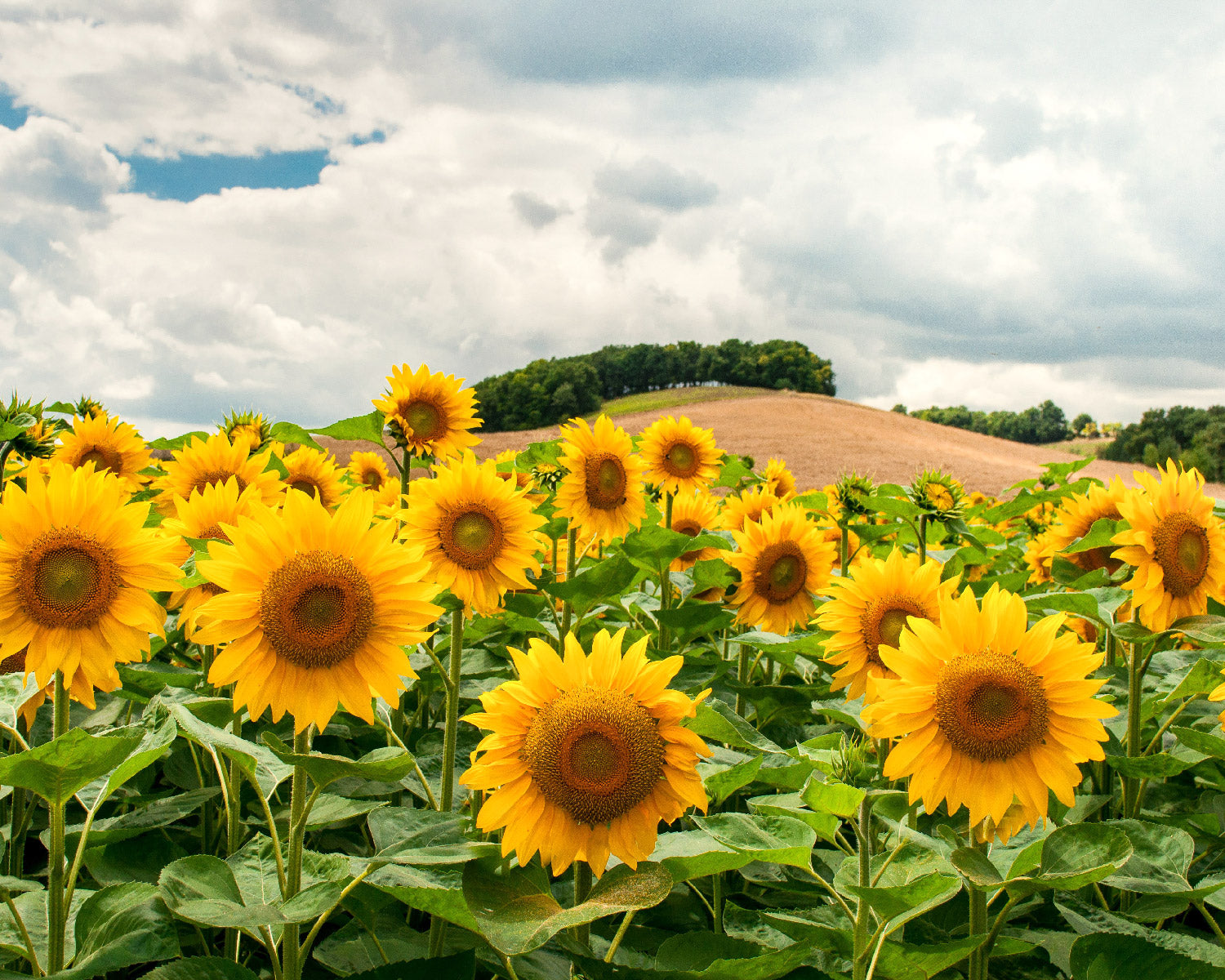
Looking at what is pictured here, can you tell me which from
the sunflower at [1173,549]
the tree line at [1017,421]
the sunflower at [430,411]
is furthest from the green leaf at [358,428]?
the tree line at [1017,421]

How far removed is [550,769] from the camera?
5.60ft

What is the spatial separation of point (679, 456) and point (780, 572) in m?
1.29

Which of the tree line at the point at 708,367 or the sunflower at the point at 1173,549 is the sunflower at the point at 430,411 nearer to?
the sunflower at the point at 1173,549

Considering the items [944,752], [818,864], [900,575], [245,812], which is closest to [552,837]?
[944,752]

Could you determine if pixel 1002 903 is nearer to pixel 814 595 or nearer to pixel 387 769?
pixel 814 595

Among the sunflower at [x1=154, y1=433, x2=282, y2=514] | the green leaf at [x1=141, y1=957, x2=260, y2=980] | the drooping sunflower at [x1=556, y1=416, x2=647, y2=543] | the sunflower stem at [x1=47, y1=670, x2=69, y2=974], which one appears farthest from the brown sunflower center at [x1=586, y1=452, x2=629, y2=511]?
the green leaf at [x1=141, y1=957, x2=260, y2=980]

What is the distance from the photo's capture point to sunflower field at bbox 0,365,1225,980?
1.70 meters

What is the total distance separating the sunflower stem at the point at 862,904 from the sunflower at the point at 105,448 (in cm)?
433

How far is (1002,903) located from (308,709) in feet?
6.75

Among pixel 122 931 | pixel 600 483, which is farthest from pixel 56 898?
pixel 600 483

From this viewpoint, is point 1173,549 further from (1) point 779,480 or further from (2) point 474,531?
(1) point 779,480

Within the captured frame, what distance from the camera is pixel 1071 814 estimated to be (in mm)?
2543

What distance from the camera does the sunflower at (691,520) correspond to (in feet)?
16.0

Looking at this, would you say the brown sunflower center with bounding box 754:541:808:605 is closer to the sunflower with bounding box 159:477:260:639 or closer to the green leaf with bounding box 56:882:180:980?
the sunflower with bounding box 159:477:260:639
